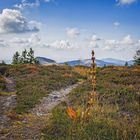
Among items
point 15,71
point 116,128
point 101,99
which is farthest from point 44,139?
point 15,71

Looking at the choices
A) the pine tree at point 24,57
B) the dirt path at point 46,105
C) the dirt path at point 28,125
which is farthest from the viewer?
the pine tree at point 24,57

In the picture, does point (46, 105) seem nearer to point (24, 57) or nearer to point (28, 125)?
point (28, 125)

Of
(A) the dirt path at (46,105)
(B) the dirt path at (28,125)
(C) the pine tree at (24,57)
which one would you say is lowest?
(A) the dirt path at (46,105)

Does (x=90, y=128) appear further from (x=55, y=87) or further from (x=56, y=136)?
(x=55, y=87)

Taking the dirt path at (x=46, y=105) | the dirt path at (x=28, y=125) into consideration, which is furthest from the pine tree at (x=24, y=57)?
the dirt path at (x=28, y=125)

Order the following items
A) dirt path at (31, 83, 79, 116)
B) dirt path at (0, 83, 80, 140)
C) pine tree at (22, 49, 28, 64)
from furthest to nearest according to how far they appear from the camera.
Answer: pine tree at (22, 49, 28, 64) < dirt path at (31, 83, 79, 116) < dirt path at (0, 83, 80, 140)

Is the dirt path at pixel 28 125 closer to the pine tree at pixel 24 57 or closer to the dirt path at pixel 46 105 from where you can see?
the dirt path at pixel 46 105

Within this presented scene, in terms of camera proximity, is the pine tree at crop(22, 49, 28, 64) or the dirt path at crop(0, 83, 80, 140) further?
the pine tree at crop(22, 49, 28, 64)

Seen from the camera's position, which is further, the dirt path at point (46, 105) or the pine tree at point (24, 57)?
the pine tree at point (24, 57)

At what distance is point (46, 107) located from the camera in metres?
14.6

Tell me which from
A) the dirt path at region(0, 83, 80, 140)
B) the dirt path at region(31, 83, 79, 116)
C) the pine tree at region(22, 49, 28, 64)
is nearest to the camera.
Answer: the dirt path at region(0, 83, 80, 140)

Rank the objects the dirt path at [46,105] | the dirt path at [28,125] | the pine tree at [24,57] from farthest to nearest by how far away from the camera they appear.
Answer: the pine tree at [24,57]
the dirt path at [46,105]
the dirt path at [28,125]

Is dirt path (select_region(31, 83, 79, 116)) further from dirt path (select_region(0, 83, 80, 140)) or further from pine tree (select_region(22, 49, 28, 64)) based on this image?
pine tree (select_region(22, 49, 28, 64))

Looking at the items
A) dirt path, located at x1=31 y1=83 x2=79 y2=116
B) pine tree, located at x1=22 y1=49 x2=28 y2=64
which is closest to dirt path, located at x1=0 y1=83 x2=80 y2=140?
dirt path, located at x1=31 y1=83 x2=79 y2=116
